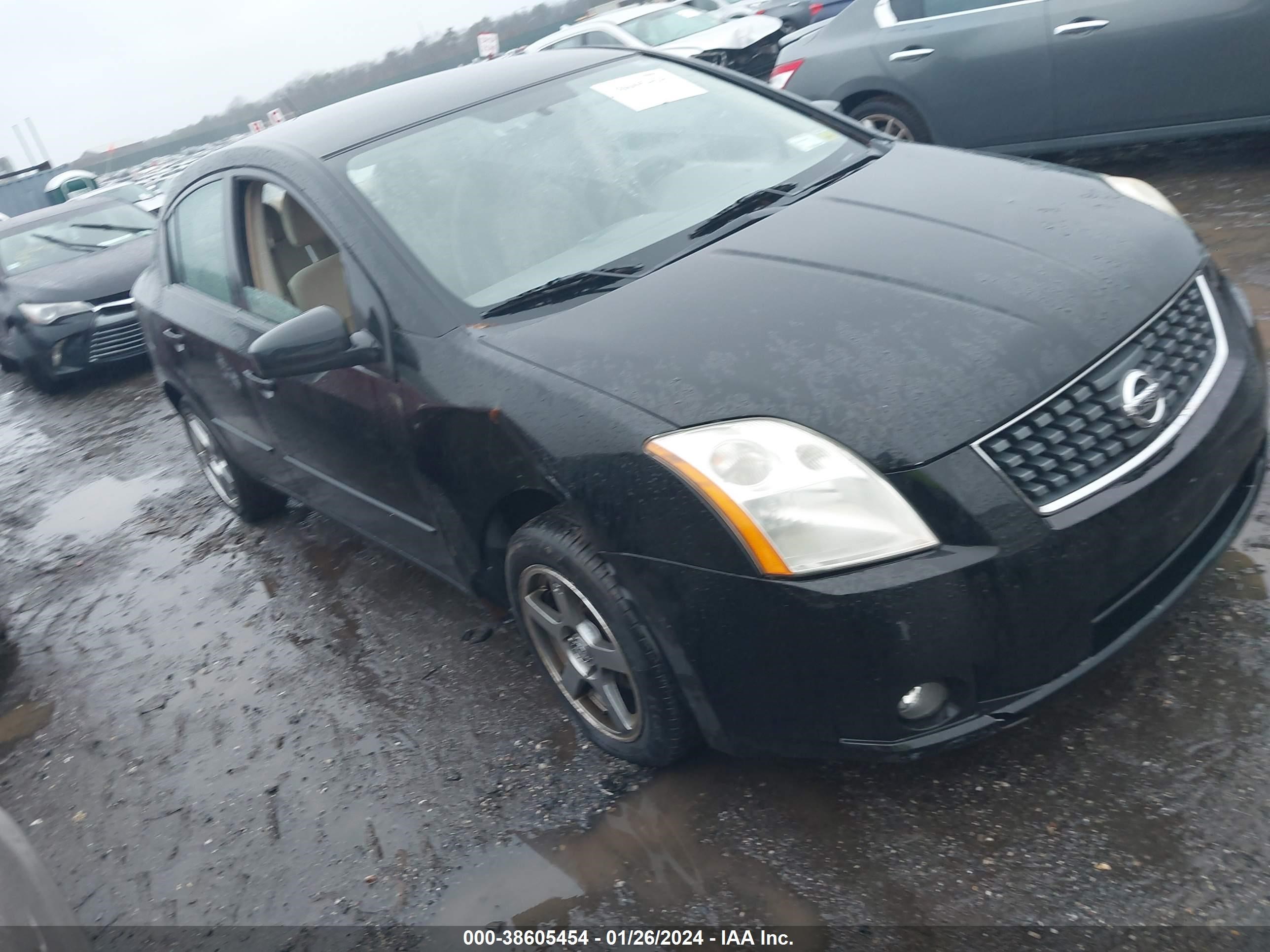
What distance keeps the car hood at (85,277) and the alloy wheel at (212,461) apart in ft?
14.1

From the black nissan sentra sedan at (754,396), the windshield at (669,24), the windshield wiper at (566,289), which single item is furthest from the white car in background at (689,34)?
the windshield wiper at (566,289)

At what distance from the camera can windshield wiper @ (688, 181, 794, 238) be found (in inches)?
121

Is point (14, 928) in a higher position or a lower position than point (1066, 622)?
higher

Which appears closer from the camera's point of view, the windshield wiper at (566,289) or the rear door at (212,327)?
the windshield wiper at (566,289)

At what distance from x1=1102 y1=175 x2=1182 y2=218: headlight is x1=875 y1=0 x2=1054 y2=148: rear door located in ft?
11.1

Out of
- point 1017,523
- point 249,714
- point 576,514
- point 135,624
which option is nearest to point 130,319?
point 135,624

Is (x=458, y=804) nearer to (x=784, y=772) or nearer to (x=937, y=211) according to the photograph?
(x=784, y=772)

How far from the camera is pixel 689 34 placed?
14797 mm

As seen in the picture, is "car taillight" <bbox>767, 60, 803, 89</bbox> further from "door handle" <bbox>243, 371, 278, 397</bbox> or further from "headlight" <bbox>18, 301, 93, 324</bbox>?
"headlight" <bbox>18, 301, 93, 324</bbox>

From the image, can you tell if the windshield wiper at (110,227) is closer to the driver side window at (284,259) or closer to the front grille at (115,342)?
the front grille at (115,342)

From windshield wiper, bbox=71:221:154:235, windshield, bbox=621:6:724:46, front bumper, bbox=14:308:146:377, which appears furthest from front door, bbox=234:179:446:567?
windshield, bbox=621:6:724:46

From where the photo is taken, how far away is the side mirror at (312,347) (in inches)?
113

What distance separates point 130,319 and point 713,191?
728 cm

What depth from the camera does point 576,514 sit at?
2.47 m
